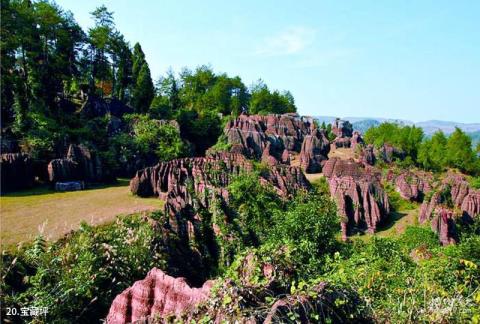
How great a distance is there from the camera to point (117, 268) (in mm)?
13203

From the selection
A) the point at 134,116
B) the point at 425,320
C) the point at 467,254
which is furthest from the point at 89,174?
the point at 425,320

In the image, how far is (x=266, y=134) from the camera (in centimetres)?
4303

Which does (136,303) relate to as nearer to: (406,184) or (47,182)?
(47,182)

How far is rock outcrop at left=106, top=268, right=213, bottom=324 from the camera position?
827 centimetres

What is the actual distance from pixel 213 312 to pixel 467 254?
14.6m

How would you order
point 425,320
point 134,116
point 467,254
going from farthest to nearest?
point 134,116
point 467,254
point 425,320

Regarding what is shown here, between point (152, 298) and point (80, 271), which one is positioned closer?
point (152, 298)

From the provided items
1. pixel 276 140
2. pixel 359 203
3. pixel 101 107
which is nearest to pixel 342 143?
A: pixel 276 140

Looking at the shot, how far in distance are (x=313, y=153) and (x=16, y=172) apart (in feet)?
83.4

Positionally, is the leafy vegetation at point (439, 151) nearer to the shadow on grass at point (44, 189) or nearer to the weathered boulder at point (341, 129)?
the weathered boulder at point (341, 129)

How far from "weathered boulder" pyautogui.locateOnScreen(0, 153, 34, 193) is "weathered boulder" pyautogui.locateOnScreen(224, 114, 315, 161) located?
1720cm

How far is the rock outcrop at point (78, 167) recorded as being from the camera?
26.0m

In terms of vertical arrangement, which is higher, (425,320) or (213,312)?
(213,312)

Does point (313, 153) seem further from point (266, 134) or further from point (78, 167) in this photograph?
point (78, 167)
